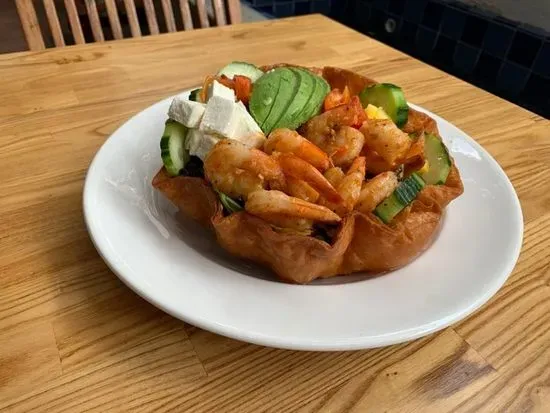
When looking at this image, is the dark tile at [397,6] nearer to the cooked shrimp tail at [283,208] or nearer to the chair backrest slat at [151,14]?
the chair backrest slat at [151,14]

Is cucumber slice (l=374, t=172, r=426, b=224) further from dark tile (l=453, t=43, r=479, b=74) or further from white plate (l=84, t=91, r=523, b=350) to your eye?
dark tile (l=453, t=43, r=479, b=74)

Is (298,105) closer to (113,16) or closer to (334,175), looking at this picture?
(334,175)

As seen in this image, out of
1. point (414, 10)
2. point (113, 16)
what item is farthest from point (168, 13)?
point (414, 10)

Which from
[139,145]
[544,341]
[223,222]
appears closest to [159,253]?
[223,222]

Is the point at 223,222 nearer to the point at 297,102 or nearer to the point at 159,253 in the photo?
the point at 159,253

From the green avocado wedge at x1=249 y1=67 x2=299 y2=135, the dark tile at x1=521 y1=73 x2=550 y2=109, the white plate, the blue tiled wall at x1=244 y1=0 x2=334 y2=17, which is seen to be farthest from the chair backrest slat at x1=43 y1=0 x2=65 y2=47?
the dark tile at x1=521 y1=73 x2=550 y2=109

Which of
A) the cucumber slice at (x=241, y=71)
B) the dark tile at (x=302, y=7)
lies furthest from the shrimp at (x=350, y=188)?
the dark tile at (x=302, y=7)
